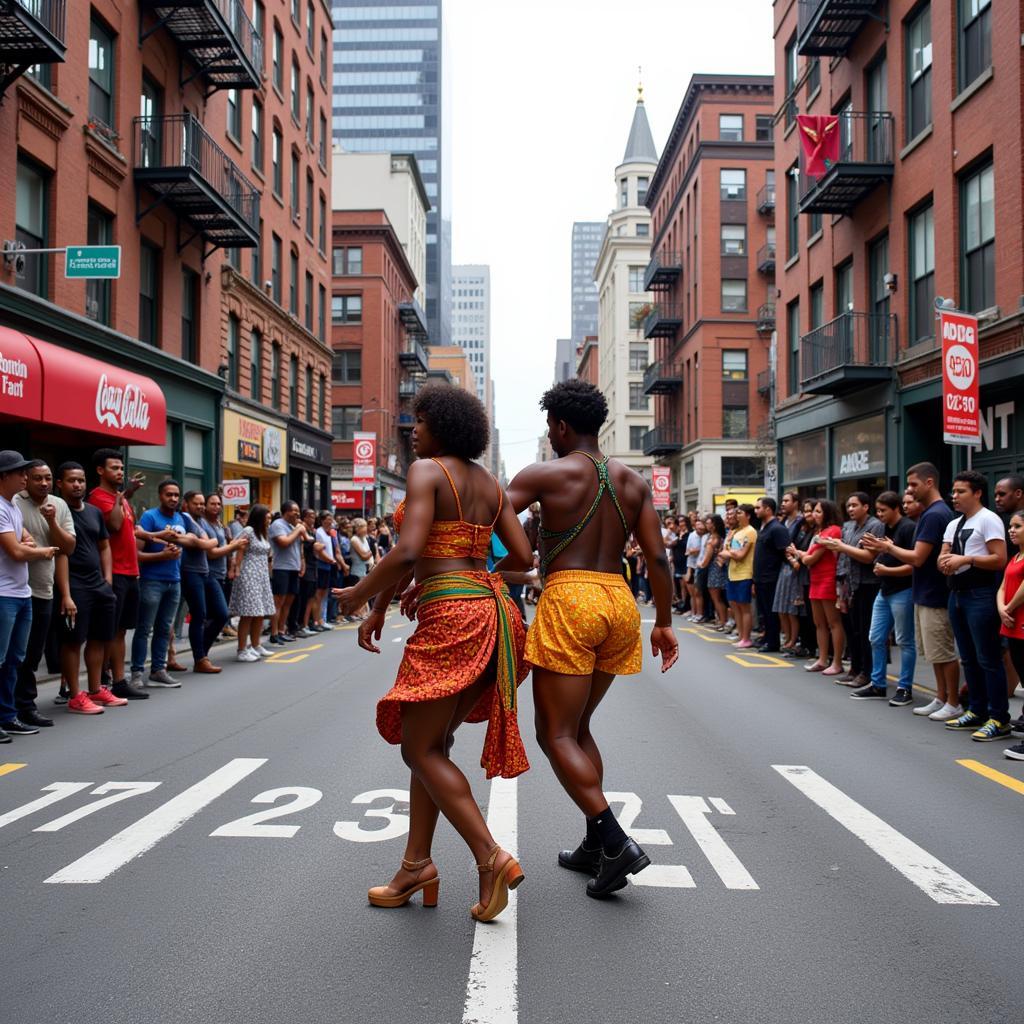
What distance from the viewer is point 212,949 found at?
3627mm

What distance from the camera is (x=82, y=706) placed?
8.77m

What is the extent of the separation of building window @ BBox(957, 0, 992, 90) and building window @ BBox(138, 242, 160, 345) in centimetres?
1570

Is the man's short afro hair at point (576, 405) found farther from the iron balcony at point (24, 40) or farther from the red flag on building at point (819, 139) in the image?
the red flag on building at point (819, 139)

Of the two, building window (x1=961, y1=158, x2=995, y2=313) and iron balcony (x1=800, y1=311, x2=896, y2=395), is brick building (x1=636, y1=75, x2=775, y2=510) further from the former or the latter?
building window (x1=961, y1=158, x2=995, y2=313)

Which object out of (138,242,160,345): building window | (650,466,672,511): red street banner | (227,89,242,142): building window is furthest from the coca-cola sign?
(650,466,672,511): red street banner

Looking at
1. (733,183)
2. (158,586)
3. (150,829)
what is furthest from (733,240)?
(150,829)

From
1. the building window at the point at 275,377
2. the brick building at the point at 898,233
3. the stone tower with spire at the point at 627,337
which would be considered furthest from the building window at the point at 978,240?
the stone tower with spire at the point at 627,337

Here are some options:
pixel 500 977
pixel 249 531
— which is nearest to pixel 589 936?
pixel 500 977

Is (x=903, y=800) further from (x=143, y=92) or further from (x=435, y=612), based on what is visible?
(x=143, y=92)

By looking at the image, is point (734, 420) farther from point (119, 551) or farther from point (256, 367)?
point (119, 551)

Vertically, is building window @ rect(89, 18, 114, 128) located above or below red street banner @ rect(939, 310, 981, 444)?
above

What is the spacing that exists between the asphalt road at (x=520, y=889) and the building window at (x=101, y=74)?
47.5 ft

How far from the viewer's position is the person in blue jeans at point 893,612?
9.61 m

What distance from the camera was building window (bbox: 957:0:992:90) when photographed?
1656cm
